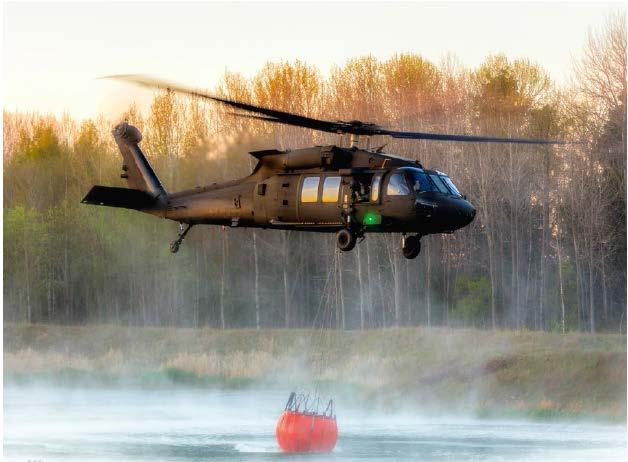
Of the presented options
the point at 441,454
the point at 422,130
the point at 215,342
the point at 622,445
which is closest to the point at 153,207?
the point at 441,454

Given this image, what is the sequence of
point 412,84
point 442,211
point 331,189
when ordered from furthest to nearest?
1. point 412,84
2. point 331,189
3. point 442,211

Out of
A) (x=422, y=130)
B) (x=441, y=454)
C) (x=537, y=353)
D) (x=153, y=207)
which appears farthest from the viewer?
(x=422, y=130)

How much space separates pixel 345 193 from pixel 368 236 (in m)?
30.9

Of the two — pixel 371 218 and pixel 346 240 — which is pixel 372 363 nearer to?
pixel 346 240

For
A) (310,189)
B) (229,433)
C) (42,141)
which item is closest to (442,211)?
(310,189)

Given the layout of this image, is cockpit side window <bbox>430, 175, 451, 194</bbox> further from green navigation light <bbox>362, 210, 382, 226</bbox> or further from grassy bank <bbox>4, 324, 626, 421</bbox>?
grassy bank <bbox>4, 324, 626, 421</bbox>

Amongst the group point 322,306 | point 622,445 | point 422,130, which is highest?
point 422,130

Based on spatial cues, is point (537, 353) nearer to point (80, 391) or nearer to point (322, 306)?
point (322, 306)

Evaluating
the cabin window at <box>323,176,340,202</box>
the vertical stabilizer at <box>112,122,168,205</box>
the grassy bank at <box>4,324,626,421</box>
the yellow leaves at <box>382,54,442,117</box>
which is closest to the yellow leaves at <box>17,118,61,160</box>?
the grassy bank at <box>4,324,626,421</box>

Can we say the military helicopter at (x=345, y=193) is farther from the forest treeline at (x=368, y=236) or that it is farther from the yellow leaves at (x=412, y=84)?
the yellow leaves at (x=412, y=84)

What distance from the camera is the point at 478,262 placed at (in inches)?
2238

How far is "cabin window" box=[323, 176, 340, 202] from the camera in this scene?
84.6ft

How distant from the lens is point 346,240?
25.4 meters

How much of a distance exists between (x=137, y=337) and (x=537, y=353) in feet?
66.9
